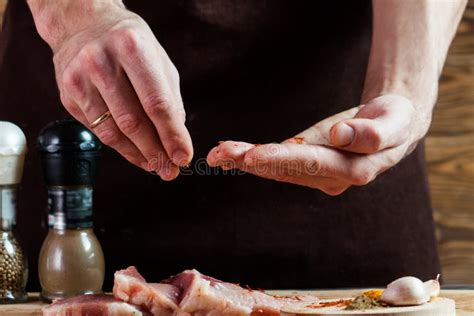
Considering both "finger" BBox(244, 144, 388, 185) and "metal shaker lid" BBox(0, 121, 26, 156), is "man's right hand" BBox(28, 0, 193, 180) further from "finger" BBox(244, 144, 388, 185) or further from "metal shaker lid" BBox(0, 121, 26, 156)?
"metal shaker lid" BBox(0, 121, 26, 156)

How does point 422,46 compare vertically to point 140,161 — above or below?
above

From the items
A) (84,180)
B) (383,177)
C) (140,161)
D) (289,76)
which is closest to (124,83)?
(140,161)

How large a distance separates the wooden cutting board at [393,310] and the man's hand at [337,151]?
0.20 metres

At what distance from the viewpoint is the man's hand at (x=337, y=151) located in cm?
130

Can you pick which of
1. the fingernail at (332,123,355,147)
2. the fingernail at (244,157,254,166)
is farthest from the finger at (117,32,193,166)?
the fingernail at (332,123,355,147)

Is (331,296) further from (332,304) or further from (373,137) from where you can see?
(373,137)

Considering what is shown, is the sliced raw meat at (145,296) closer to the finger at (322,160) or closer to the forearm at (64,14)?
the finger at (322,160)

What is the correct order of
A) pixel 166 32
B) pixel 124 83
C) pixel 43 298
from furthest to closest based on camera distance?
pixel 166 32
pixel 43 298
pixel 124 83

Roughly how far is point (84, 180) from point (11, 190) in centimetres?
14

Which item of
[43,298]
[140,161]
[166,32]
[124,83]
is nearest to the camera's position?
[124,83]

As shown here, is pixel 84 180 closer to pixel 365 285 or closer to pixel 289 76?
pixel 289 76

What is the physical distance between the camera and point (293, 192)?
181 cm

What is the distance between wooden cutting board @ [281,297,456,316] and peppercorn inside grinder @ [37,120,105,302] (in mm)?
401

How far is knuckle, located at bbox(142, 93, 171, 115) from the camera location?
1.23 m
